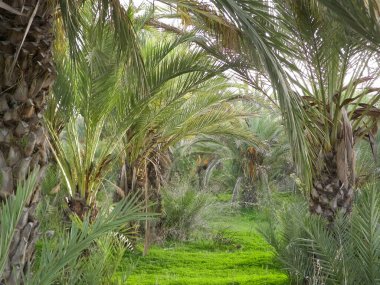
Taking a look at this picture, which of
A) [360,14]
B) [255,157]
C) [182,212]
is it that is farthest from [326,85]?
[255,157]

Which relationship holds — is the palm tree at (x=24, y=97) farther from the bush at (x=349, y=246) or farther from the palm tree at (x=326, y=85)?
the bush at (x=349, y=246)

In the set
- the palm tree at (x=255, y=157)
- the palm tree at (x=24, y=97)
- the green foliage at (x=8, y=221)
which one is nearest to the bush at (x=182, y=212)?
the palm tree at (x=255, y=157)

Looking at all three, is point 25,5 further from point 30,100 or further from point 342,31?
point 342,31

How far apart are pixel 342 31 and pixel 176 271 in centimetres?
373

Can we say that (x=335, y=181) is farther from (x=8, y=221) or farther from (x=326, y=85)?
(x=8, y=221)

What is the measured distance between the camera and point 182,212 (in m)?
10.1

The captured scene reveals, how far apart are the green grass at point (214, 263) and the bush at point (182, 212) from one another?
35 cm

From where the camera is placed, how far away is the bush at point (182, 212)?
10062 millimetres

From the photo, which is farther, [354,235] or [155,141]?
[155,141]

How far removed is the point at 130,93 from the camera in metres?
6.14

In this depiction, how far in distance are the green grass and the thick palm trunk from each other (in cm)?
204

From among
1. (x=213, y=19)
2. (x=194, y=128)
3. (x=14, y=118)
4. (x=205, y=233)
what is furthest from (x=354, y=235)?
(x=205, y=233)

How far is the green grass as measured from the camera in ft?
22.1

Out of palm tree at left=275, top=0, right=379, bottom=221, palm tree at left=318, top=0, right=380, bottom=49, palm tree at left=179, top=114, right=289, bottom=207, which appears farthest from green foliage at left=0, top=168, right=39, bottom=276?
palm tree at left=179, top=114, right=289, bottom=207
